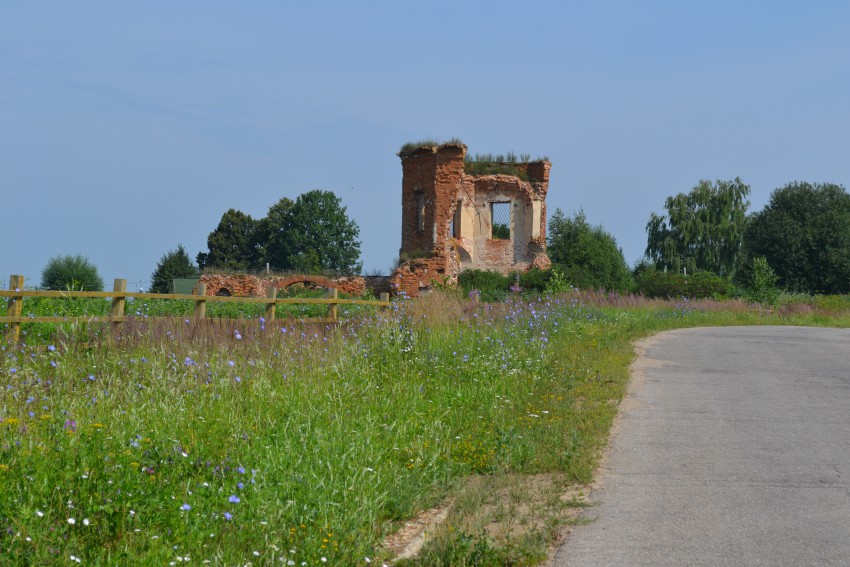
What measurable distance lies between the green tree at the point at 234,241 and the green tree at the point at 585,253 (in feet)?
95.8

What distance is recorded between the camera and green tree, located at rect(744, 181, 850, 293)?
5744cm

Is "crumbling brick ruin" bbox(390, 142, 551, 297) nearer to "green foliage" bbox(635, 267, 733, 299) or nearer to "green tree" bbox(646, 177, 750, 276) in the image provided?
"green foliage" bbox(635, 267, 733, 299)

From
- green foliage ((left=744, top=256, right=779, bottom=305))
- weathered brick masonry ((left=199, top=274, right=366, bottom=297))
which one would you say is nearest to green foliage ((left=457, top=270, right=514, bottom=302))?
weathered brick masonry ((left=199, top=274, right=366, bottom=297))

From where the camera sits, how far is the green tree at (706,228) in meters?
66.2

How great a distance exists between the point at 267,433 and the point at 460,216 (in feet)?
121

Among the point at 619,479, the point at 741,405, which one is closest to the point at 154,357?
the point at 619,479

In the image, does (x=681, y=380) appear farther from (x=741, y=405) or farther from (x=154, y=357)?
(x=154, y=357)

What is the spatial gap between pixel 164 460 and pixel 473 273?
3647 centimetres

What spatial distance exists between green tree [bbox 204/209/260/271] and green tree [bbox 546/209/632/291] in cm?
2921

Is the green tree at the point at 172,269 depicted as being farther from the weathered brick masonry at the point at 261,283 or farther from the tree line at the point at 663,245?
the weathered brick masonry at the point at 261,283

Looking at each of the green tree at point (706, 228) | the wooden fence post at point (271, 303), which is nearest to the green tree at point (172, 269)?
the green tree at point (706, 228)

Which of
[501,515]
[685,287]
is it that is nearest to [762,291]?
[685,287]

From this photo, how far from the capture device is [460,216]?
143 ft

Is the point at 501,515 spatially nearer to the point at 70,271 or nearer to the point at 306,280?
the point at 306,280
